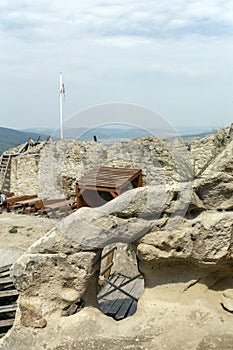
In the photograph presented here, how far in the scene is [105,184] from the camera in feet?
40.7

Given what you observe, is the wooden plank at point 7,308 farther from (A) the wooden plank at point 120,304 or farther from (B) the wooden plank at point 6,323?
(A) the wooden plank at point 120,304

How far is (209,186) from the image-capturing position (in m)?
4.54

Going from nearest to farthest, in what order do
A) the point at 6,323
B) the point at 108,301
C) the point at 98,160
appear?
the point at 108,301 < the point at 6,323 < the point at 98,160

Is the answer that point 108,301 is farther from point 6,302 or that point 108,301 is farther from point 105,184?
point 105,184


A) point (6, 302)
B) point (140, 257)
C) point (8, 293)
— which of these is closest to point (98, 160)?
point (6, 302)

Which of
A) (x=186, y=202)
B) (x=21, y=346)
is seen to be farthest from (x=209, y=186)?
(x=21, y=346)

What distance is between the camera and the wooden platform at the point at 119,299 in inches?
229

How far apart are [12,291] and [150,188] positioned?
14.1ft

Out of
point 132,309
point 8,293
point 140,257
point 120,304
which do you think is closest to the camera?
point 140,257

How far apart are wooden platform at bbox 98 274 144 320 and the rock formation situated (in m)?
1.14

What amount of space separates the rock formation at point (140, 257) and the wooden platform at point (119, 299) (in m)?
1.14

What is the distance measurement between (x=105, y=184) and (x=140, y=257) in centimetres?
771

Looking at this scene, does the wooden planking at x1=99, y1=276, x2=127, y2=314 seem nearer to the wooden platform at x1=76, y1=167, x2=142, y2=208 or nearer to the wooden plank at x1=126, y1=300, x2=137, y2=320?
the wooden plank at x1=126, y1=300, x2=137, y2=320

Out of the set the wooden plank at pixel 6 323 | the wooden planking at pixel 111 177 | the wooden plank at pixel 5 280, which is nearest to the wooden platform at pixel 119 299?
the wooden plank at pixel 6 323
